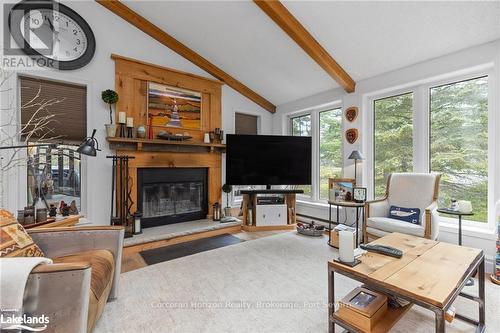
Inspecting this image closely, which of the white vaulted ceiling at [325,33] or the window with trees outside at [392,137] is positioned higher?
the white vaulted ceiling at [325,33]

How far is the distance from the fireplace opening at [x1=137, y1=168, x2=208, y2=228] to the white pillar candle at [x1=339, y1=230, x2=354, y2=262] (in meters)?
3.02

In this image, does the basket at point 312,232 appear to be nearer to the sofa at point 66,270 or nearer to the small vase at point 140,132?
the sofa at point 66,270

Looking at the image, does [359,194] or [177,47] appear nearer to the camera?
[359,194]

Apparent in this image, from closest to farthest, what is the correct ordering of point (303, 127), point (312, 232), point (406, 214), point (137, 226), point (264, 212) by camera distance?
point (406, 214) < point (137, 226) < point (312, 232) < point (264, 212) < point (303, 127)

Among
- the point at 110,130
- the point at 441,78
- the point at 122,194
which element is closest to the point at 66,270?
the point at 122,194

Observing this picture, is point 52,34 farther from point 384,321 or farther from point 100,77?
point 384,321

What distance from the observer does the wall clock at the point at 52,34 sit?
276 cm

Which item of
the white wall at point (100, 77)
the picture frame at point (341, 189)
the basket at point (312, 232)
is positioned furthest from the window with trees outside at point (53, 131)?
the picture frame at point (341, 189)

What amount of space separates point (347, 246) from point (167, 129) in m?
3.25

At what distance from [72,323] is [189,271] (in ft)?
4.80

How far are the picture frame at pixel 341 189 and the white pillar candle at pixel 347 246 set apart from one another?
2.15m

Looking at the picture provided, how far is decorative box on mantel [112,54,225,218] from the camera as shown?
3.43m

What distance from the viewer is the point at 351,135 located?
3.87 m

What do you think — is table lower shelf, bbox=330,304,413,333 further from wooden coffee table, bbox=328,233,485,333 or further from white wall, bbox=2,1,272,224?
white wall, bbox=2,1,272,224
